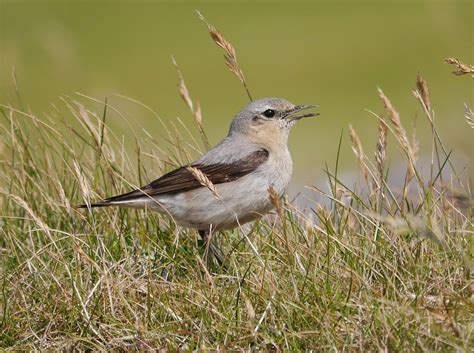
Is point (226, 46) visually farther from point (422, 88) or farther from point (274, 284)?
point (274, 284)

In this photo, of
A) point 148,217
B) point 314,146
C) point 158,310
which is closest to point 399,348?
point 158,310

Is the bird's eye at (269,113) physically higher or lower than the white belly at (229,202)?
higher

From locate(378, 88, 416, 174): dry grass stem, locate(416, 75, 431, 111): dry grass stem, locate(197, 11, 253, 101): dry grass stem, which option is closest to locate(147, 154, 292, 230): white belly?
locate(197, 11, 253, 101): dry grass stem

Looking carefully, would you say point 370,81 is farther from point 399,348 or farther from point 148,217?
point 399,348

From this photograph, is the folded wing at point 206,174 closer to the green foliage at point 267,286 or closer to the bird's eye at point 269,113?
the green foliage at point 267,286

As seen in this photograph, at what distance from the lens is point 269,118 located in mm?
8320

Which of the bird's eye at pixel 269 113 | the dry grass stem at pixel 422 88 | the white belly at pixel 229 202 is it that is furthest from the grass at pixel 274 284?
the bird's eye at pixel 269 113

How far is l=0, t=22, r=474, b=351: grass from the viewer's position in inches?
194

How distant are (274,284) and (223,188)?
7.14 feet

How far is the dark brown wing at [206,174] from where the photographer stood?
751 centimetres

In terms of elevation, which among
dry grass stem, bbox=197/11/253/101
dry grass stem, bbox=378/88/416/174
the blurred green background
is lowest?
the blurred green background

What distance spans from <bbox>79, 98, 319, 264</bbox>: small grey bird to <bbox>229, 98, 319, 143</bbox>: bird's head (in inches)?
2.8

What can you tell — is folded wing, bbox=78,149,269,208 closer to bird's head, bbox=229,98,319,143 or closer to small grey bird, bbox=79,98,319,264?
small grey bird, bbox=79,98,319,264

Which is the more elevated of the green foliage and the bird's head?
the bird's head
